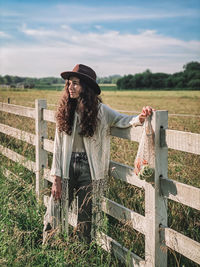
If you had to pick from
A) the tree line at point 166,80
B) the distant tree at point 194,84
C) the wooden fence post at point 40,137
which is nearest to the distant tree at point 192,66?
the tree line at point 166,80

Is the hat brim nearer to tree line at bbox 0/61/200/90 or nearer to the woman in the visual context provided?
the woman

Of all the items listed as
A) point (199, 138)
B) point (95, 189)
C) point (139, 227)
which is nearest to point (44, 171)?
point (95, 189)

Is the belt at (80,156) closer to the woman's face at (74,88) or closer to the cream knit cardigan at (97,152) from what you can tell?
the cream knit cardigan at (97,152)

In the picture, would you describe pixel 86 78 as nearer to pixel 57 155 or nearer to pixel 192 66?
pixel 57 155

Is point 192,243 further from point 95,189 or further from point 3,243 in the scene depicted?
point 3,243

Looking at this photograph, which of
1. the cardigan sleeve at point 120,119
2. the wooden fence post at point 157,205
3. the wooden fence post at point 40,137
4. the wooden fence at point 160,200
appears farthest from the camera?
the wooden fence post at point 40,137

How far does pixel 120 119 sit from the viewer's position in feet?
9.89

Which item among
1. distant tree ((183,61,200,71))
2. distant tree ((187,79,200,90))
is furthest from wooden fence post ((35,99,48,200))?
distant tree ((183,61,200,71))

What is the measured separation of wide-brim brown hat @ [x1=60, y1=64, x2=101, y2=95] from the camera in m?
3.11

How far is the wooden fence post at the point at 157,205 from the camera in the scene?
2.56m

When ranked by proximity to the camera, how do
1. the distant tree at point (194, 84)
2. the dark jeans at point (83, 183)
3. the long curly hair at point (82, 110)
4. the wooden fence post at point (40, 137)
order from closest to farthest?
the long curly hair at point (82, 110) → the dark jeans at point (83, 183) → the wooden fence post at point (40, 137) → the distant tree at point (194, 84)

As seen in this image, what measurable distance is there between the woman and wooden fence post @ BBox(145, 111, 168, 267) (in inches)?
21.4

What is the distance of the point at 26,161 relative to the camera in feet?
16.2

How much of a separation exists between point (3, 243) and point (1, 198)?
3.68 ft
